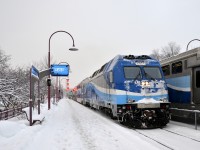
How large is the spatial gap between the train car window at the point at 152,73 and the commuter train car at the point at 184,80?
133cm

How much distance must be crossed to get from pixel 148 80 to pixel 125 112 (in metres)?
1.95

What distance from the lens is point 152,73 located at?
16.0 meters

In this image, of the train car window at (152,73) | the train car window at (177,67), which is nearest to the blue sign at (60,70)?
the train car window at (177,67)

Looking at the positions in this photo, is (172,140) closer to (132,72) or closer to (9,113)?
(132,72)

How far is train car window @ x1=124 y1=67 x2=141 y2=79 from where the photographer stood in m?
15.7

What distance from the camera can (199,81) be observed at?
14.9 m

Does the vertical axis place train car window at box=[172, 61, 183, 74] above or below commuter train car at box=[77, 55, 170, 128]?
above

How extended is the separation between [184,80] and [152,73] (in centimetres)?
169

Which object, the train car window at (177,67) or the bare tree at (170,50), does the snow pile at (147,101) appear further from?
the bare tree at (170,50)

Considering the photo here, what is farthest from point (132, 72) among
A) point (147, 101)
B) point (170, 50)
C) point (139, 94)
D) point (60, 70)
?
point (170, 50)

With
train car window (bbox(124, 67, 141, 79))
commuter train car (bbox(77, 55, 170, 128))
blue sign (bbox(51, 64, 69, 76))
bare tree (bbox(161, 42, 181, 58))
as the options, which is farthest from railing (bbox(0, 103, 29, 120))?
bare tree (bbox(161, 42, 181, 58))

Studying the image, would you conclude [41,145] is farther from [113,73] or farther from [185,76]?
[185,76]

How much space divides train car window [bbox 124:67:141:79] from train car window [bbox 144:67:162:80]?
382 millimetres

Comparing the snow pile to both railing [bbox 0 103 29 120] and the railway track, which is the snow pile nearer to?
the railway track
